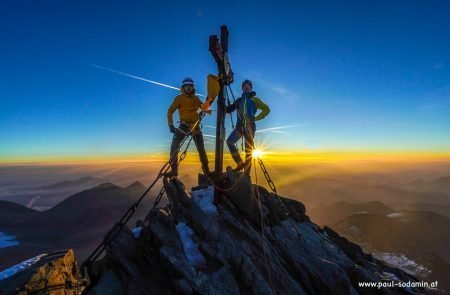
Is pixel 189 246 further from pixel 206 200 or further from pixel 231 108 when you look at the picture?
pixel 231 108

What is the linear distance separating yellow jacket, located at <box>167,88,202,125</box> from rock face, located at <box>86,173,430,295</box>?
3.22 m

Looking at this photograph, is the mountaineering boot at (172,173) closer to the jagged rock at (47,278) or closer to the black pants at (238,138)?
the black pants at (238,138)

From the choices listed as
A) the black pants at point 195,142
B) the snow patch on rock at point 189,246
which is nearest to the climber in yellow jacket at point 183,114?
the black pants at point 195,142

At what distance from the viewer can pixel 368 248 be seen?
109875 mm

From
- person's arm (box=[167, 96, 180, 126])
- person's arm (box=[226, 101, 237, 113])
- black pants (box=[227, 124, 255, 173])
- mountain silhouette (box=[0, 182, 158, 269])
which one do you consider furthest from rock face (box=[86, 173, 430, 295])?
mountain silhouette (box=[0, 182, 158, 269])

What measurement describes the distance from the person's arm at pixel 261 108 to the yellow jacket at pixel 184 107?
10.5 ft

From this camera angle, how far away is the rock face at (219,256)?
33.7 feet

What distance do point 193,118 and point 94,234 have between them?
141m

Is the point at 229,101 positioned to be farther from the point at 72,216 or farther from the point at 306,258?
the point at 72,216

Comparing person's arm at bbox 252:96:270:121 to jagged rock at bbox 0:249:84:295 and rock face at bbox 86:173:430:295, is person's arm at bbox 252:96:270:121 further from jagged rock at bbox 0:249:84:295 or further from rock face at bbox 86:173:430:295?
jagged rock at bbox 0:249:84:295

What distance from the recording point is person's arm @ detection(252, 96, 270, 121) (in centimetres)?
1455

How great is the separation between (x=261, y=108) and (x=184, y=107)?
4086mm

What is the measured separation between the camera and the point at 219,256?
11148mm

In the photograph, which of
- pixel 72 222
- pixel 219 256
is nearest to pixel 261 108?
pixel 219 256
